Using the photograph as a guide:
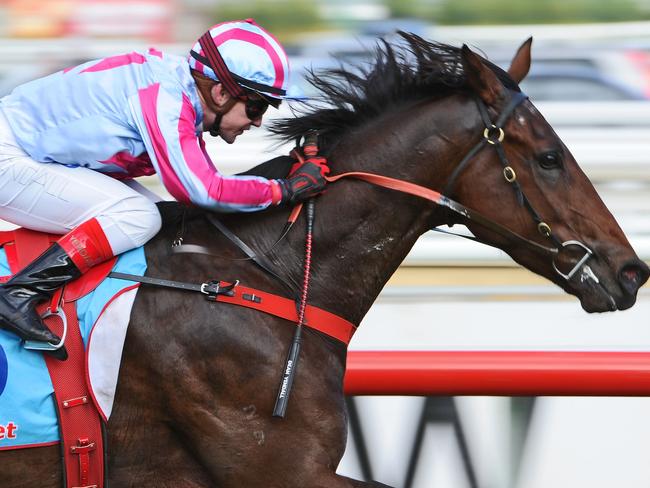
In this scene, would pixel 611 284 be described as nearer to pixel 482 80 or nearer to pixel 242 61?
pixel 482 80

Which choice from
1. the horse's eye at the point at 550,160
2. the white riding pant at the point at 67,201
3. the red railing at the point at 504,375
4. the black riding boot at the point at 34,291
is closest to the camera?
the black riding boot at the point at 34,291

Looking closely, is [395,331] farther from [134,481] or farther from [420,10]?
[134,481]

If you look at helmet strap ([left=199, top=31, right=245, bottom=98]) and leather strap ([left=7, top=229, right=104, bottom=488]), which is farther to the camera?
helmet strap ([left=199, top=31, right=245, bottom=98])

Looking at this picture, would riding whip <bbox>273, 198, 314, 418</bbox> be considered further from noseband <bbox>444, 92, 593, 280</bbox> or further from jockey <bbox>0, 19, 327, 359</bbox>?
noseband <bbox>444, 92, 593, 280</bbox>

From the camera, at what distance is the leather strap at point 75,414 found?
104 inches

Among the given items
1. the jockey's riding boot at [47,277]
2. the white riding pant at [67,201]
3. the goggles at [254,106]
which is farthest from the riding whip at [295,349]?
the jockey's riding boot at [47,277]

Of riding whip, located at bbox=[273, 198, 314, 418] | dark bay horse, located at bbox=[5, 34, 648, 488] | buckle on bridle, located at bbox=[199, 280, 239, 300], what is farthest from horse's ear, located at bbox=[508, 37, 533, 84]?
buckle on bridle, located at bbox=[199, 280, 239, 300]

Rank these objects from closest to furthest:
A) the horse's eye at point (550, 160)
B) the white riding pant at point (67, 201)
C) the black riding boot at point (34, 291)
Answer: the black riding boot at point (34, 291) < the white riding pant at point (67, 201) < the horse's eye at point (550, 160)

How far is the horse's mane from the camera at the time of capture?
3.00 m

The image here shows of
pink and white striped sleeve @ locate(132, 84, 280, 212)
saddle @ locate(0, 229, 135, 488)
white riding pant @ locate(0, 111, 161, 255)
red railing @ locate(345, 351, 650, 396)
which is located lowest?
red railing @ locate(345, 351, 650, 396)

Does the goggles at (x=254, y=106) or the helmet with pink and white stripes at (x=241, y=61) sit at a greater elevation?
the helmet with pink and white stripes at (x=241, y=61)

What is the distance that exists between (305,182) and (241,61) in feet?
1.27

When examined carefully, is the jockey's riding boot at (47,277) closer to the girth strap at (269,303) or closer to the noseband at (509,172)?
the girth strap at (269,303)

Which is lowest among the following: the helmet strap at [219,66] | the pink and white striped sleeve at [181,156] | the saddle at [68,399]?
the saddle at [68,399]
